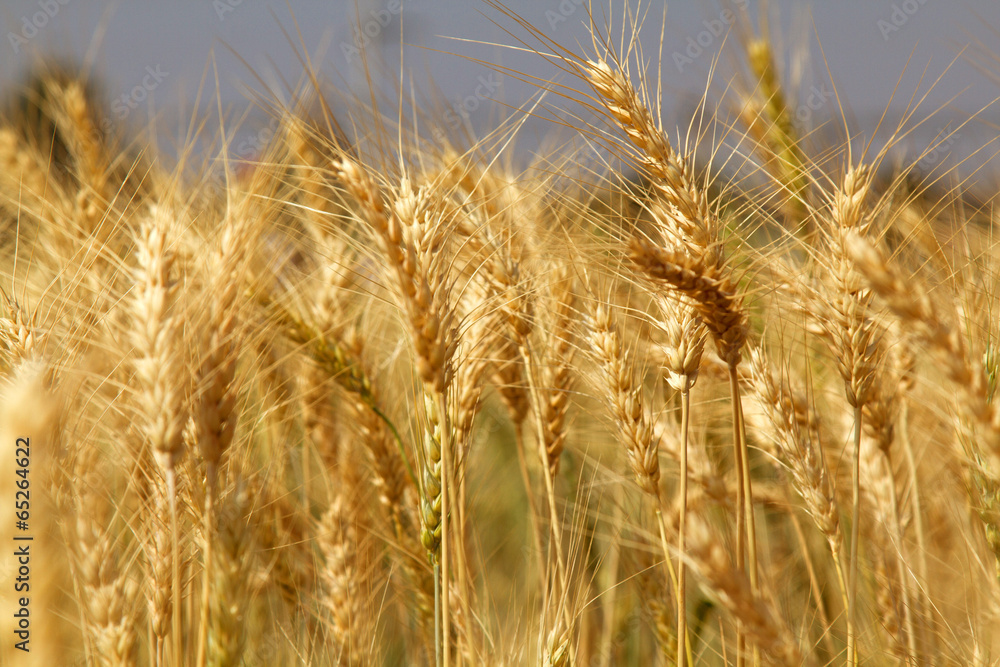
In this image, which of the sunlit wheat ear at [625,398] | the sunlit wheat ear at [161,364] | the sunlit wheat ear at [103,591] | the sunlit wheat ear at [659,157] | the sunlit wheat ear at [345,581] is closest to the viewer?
the sunlit wheat ear at [161,364]

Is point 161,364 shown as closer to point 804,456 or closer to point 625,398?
point 625,398

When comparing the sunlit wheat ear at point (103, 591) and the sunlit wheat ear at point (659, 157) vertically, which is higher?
the sunlit wheat ear at point (659, 157)

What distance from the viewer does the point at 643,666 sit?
2150mm

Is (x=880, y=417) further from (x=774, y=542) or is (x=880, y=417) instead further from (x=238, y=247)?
(x=774, y=542)

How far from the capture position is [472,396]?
145cm

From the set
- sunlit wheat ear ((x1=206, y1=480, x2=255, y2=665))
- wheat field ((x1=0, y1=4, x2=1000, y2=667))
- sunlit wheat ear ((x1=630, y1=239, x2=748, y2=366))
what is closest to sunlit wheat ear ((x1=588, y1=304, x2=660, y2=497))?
wheat field ((x1=0, y1=4, x2=1000, y2=667))

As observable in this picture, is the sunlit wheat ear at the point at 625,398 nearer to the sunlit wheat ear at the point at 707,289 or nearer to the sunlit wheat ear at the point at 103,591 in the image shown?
the sunlit wheat ear at the point at 707,289

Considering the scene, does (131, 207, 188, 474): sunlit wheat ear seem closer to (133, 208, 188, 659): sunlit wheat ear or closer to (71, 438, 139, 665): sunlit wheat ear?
(133, 208, 188, 659): sunlit wheat ear

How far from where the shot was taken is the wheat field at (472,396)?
0.96m

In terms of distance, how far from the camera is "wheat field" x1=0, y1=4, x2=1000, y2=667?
0.96 m

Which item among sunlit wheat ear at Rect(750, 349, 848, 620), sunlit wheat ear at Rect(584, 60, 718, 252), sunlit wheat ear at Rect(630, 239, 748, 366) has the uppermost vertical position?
sunlit wheat ear at Rect(584, 60, 718, 252)

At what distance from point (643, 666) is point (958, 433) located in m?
1.30

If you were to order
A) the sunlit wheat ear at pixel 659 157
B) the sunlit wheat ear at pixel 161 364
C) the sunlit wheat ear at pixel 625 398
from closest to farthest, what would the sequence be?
the sunlit wheat ear at pixel 161 364 → the sunlit wheat ear at pixel 659 157 → the sunlit wheat ear at pixel 625 398

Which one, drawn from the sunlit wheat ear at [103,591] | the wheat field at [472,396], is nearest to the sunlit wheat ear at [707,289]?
the wheat field at [472,396]
